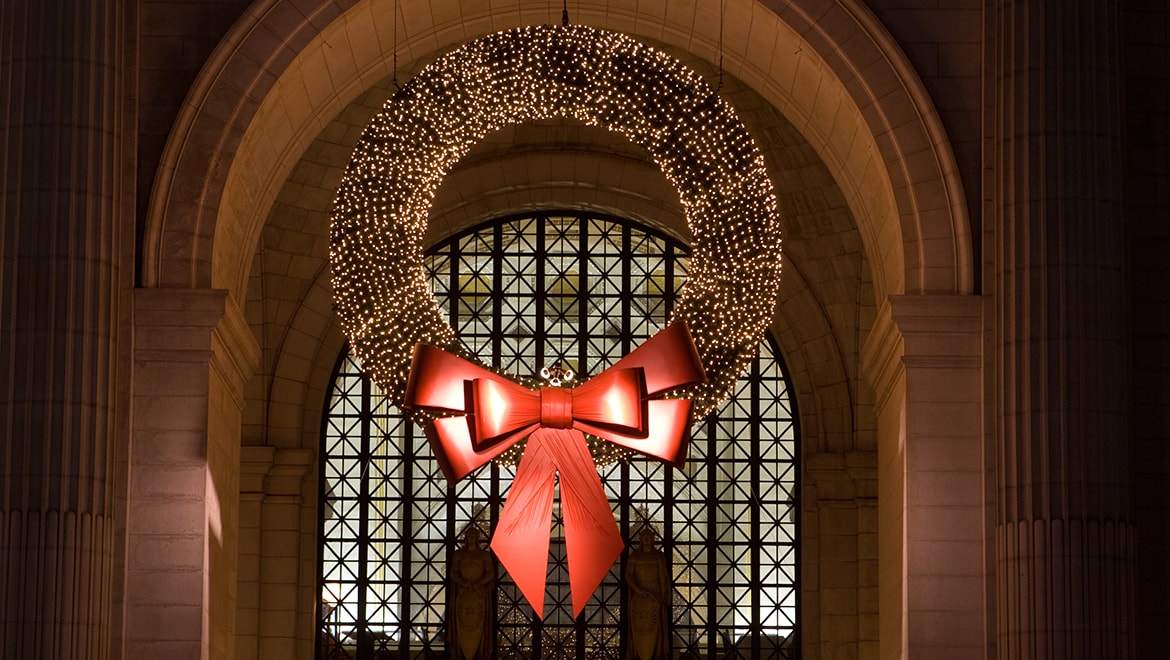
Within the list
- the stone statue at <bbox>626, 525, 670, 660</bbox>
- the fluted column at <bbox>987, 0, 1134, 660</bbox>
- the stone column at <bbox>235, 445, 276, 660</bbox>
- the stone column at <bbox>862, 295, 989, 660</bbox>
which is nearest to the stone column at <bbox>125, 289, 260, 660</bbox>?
the stone column at <bbox>862, 295, 989, 660</bbox>

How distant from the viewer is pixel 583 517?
1855cm

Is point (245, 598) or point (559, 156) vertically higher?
point (559, 156)

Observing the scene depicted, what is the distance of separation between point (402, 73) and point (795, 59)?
7605 millimetres

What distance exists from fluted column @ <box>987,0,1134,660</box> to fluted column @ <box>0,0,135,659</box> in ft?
27.6

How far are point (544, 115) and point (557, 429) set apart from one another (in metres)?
3.21

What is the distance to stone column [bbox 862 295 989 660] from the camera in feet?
63.8

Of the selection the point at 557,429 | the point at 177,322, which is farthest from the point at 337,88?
the point at 557,429

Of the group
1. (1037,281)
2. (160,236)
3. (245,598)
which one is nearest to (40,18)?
(160,236)

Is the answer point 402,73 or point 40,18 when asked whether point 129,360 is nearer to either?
point 40,18

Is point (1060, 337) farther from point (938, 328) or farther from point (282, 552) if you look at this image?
point (282, 552)

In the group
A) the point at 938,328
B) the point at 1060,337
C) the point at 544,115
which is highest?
the point at 544,115

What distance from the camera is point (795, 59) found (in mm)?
21406

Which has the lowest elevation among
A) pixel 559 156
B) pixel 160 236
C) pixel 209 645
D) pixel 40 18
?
pixel 209 645

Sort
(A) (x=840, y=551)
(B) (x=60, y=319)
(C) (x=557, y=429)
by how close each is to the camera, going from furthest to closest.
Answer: (A) (x=840, y=551)
(B) (x=60, y=319)
(C) (x=557, y=429)
